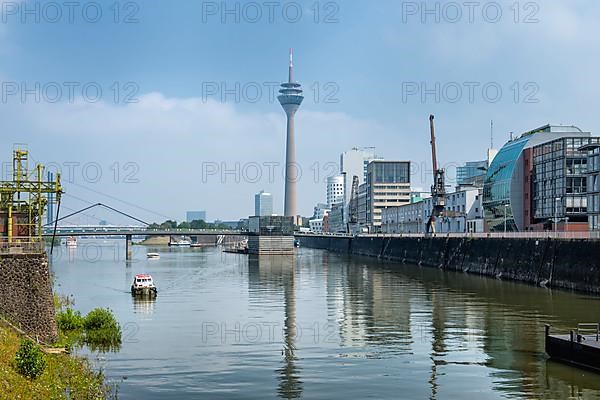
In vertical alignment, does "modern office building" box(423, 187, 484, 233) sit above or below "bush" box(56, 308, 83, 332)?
above

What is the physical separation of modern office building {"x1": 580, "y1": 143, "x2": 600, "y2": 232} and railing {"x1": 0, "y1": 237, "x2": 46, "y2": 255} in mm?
80545

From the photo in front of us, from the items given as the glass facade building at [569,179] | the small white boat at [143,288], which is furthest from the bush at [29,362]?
the glass facade building at [569,179]

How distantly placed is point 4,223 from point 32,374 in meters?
17.5

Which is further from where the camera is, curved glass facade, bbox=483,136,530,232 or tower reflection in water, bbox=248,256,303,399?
curved glass facade, bbox=483,136,530,232

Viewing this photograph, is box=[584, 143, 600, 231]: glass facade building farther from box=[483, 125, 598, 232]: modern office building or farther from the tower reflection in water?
the tower reflection in water

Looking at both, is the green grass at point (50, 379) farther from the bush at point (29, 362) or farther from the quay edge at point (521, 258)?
the quay edge at point (521, 258)

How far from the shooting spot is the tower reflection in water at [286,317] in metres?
33.5

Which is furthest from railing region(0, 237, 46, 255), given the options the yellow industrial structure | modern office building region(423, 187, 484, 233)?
Answer: modern office building region(423, 187, 484, 233)

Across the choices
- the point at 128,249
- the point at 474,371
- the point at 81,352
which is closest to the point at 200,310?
the point at 81,352

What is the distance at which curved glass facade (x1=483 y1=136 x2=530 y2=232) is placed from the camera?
437 feet

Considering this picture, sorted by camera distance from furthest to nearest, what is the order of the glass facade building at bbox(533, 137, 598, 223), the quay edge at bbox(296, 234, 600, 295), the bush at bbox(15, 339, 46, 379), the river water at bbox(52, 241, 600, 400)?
the glass facade building at bbox(533, 137, 598, 223) → the quay edge at bbox(296, 234, 600, 295) → the river water at bbox(52, 241, 600, 400) → the bush at bbox(15, 339, 46, 379)

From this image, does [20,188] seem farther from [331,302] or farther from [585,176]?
[585,176]

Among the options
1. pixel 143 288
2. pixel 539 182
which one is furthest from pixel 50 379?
pixel 539 182

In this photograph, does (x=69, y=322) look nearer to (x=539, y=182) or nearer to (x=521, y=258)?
(x=521, y=258)
